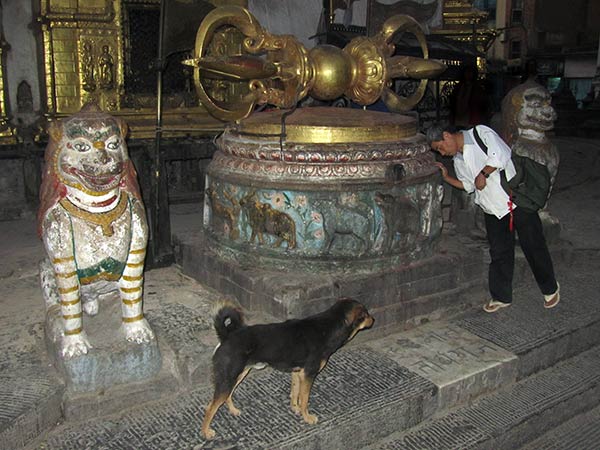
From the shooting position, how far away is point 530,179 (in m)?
4.20

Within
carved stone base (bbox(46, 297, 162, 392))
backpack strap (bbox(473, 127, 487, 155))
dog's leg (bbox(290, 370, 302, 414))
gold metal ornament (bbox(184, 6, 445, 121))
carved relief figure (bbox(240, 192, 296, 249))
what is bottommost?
dog's leg (bbox(290, 370, 302, 414))

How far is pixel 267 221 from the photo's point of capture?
158 inches

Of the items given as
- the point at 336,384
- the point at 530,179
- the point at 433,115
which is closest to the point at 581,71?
the point at 433,115

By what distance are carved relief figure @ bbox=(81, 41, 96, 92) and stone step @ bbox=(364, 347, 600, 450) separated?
6.44 metres

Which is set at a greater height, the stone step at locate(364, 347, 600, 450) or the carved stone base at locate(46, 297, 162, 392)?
the carved stone base at locate(46, 297, 162, 392)

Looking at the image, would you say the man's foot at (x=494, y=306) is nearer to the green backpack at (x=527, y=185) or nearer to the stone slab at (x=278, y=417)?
the green backpack at (x=527, y=185)

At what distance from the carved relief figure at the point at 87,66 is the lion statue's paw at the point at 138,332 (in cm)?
551

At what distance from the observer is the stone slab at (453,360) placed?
3.44 meters

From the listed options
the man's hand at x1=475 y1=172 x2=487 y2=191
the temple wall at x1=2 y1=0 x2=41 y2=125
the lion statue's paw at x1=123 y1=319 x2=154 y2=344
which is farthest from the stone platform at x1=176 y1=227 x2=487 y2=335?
the temple wall at x1=2 y1=0 x2=41 y2=125

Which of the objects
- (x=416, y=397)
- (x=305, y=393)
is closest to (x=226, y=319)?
(x=305, y=393)

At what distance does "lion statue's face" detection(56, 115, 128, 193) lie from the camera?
2877mm

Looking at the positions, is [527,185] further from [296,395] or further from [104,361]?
[104,361]

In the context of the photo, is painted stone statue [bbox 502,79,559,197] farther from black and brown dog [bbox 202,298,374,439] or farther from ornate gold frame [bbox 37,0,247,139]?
ornate gold frame [bbox 37,0,247,139]

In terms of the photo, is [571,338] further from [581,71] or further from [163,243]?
[581,71]
